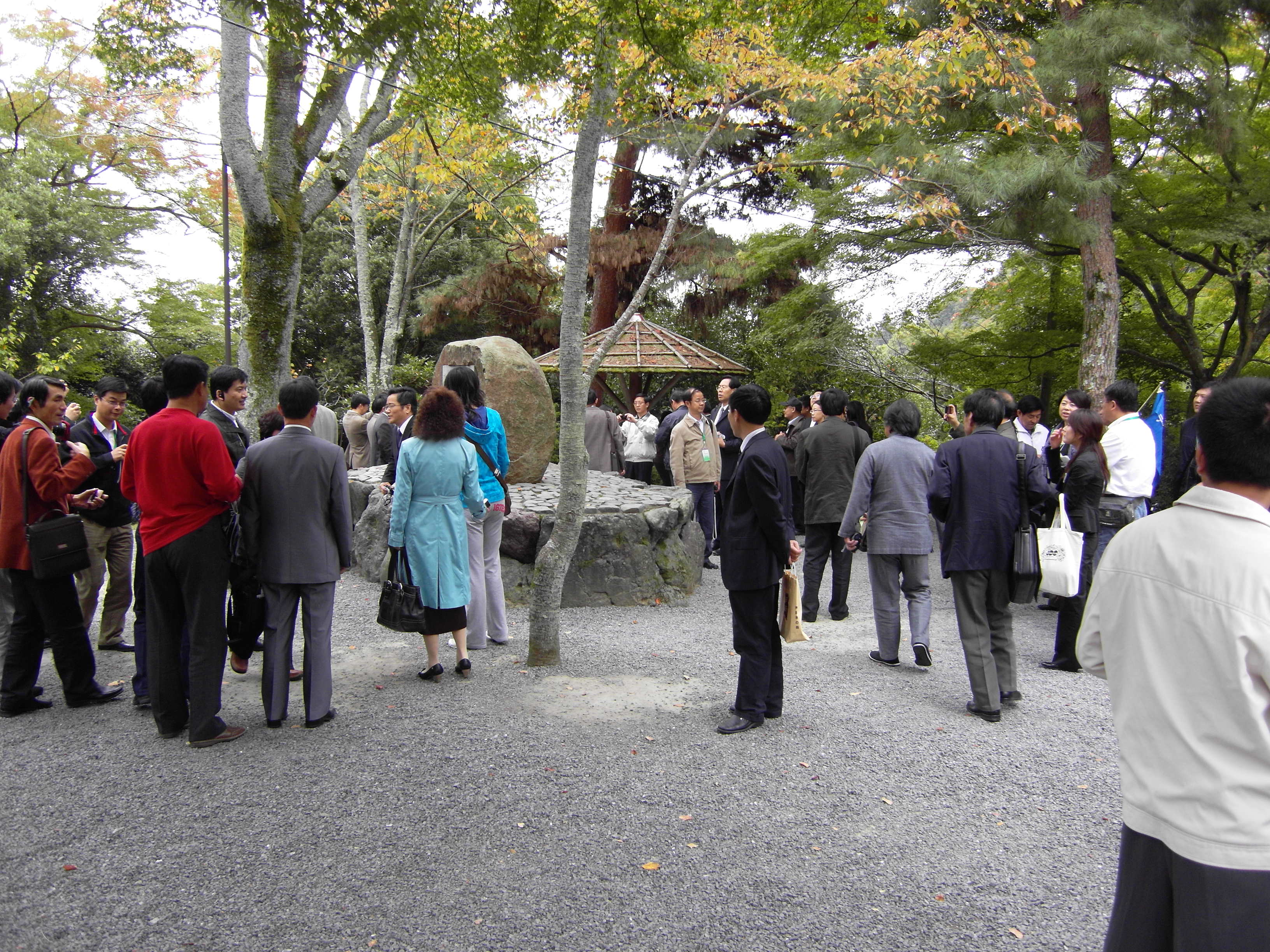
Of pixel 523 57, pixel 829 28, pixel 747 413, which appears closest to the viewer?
pixel 747 413

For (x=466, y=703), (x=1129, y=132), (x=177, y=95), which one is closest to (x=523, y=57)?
(x=466, y=703)

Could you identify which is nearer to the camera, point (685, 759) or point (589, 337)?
point (685, 759)

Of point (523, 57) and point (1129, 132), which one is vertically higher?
point (1129, 132)

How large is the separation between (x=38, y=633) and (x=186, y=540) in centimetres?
142

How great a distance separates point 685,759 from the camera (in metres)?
4.16

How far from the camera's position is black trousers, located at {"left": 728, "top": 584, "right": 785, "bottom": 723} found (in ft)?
14.9

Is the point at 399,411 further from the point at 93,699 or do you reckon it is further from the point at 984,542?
the point at 984,542

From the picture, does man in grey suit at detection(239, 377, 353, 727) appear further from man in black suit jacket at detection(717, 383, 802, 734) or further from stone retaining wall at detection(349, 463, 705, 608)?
stone retaining wall at detection(349, 463, 705, 608)

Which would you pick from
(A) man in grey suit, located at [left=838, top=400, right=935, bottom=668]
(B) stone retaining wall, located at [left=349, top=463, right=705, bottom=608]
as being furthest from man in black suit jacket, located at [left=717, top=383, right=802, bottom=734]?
(B) stone retaining wall, located at [left=349, top=463, right=705, bottom=608]

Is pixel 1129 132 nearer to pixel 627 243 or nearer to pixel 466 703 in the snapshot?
pixel 627 243

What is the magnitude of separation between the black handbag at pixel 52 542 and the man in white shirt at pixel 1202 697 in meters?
4.86

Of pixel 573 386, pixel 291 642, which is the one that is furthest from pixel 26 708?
pixel 573 386

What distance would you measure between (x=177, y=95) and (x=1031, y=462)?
17.8 metres

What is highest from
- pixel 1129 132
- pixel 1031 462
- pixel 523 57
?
pixel 1129 132
